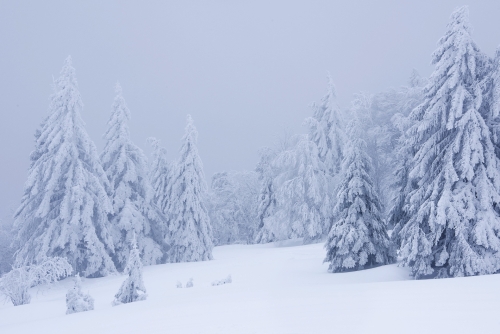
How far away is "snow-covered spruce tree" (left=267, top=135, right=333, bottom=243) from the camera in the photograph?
2934cm

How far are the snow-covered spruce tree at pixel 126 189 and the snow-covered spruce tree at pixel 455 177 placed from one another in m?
18.5

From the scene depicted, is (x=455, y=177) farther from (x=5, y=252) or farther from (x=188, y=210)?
(x=5, y=252)

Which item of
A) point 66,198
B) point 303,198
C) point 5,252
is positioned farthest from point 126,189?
point 5,252

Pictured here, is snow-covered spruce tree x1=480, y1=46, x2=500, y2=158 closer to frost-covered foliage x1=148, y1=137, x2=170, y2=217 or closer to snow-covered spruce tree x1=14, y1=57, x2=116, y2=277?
snow-covered spruce tree x1=14, y1=57, x2=116, y2=277

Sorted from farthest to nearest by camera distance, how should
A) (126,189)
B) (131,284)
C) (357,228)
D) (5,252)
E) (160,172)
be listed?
(5,252)
(160,172)
(126,189)
(357,228)
(131,284)

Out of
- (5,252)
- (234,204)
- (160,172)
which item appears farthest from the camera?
(234,204)

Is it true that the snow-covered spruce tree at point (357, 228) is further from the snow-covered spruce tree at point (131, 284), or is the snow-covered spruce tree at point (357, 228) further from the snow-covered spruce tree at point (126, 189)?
the snow-covered spruce tree at point (126, 189)

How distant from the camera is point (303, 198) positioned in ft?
98.5

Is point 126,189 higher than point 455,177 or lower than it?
higher

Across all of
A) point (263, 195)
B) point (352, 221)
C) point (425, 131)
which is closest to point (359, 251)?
point (352, 221)

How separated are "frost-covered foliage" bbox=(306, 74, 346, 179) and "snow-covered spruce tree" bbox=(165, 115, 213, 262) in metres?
10.5

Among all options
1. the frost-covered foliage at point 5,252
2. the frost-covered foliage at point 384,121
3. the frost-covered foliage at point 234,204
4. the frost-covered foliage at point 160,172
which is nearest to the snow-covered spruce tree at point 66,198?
the frost-covered foliage at point 160,172

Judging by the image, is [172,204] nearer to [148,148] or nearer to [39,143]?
[148,148]

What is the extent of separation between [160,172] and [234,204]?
19329 mm
